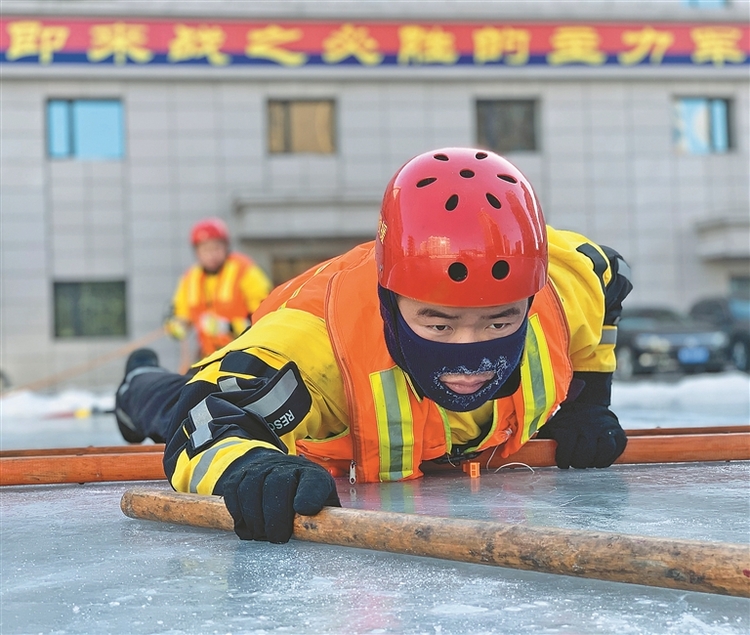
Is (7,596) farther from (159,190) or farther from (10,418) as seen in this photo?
(159,190)

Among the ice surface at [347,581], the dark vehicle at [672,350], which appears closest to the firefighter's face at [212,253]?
the ice surface at [347,581]

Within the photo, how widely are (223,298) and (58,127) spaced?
11.6 m

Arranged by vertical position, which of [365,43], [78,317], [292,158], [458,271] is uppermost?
[365,43]

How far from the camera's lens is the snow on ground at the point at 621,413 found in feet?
22.2

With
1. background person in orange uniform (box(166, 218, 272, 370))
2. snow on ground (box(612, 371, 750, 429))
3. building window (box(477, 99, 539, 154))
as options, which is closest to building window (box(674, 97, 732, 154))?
building window (box(477, 99, 539, 154))

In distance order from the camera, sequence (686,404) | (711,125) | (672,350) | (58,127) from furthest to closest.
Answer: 1. (711,125)
2. (58,127)
3. (672,350)
4. (686,404)

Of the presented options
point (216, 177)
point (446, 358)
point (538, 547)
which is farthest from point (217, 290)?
point (216, 177)

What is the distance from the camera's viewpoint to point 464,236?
110 inches

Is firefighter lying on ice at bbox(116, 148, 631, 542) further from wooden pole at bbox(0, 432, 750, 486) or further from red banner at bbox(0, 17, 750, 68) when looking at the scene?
red banner at bbox(0, 17, 750, 68)

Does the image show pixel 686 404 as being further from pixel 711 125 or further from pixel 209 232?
pixel 711 125

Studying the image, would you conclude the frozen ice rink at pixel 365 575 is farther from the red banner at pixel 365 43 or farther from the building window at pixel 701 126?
the building window at pixel 701 126

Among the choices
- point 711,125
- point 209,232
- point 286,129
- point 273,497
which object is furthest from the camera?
point 711,125

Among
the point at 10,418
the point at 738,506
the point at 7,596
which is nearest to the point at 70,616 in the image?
the point at 7,596

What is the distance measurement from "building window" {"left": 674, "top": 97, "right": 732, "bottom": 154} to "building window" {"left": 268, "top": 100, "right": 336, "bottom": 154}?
7.01 metres
